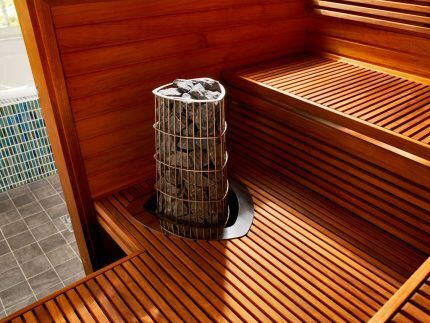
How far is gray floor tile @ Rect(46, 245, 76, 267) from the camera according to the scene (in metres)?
2.70

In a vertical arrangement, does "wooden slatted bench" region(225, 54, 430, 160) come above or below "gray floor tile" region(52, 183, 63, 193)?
above

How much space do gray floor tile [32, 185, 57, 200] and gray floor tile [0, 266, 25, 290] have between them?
793 mm

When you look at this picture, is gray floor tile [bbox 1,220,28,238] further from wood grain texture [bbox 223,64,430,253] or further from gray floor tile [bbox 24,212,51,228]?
wood grain texture [bbox 223,64,430,253]

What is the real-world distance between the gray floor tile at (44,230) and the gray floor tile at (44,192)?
14.9 inches

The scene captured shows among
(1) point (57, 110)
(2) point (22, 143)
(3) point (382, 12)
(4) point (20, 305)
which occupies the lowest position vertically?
(4) point (20, 305)

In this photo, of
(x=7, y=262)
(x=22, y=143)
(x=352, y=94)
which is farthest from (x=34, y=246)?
(x=352, y=94)

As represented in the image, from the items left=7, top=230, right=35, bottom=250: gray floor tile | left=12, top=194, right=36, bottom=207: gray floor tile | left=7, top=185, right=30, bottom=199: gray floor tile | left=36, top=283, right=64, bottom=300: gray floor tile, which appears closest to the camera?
left=36, top=283, right=64, bottom=300: gray floor tile

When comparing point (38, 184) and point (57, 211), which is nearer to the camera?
point (57, 211)

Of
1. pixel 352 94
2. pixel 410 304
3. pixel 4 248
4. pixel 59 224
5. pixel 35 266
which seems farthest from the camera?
pixel 59 224

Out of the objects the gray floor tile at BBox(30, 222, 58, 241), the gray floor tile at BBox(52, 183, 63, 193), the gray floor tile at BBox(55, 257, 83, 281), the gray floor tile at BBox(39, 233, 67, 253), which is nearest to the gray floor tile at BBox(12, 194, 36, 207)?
the gray floor tile at BBox(52, 183, 63, 193)

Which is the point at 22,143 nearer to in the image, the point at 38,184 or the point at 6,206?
the point at 38,184

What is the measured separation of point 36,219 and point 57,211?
6.6 inches

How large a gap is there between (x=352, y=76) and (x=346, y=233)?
970 mm

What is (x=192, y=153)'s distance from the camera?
1.60 metres
